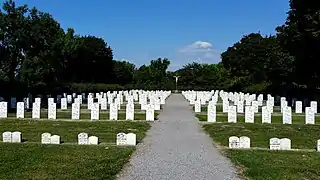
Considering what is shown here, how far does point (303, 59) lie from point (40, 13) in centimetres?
2254

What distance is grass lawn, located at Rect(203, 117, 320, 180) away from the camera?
1161 centimetres

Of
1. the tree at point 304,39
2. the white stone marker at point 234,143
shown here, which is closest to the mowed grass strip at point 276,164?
the white stone marker at point 234,143

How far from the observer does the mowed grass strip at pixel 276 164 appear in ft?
37.3

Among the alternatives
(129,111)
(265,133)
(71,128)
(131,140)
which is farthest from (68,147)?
(129,111)

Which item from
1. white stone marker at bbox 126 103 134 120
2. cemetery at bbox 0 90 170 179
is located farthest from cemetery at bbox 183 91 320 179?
white stone marker at bbox 126 103 134 120

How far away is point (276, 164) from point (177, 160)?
249 centimetres

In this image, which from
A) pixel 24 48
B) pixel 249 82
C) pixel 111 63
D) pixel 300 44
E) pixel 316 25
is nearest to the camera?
pixel 316 25

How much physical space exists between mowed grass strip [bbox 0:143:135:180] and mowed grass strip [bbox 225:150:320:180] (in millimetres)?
2981

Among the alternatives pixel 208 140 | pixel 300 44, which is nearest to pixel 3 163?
pixel 208 140

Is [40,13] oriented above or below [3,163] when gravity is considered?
above

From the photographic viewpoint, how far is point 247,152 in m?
14.9

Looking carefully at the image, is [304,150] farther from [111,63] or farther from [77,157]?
[111,63]

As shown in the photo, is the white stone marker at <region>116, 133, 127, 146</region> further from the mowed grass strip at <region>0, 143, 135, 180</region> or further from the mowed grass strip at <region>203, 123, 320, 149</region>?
the mowed grass strip at <region>203, 123, 320, 149</region>

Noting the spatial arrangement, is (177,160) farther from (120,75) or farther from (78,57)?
(120,75)
